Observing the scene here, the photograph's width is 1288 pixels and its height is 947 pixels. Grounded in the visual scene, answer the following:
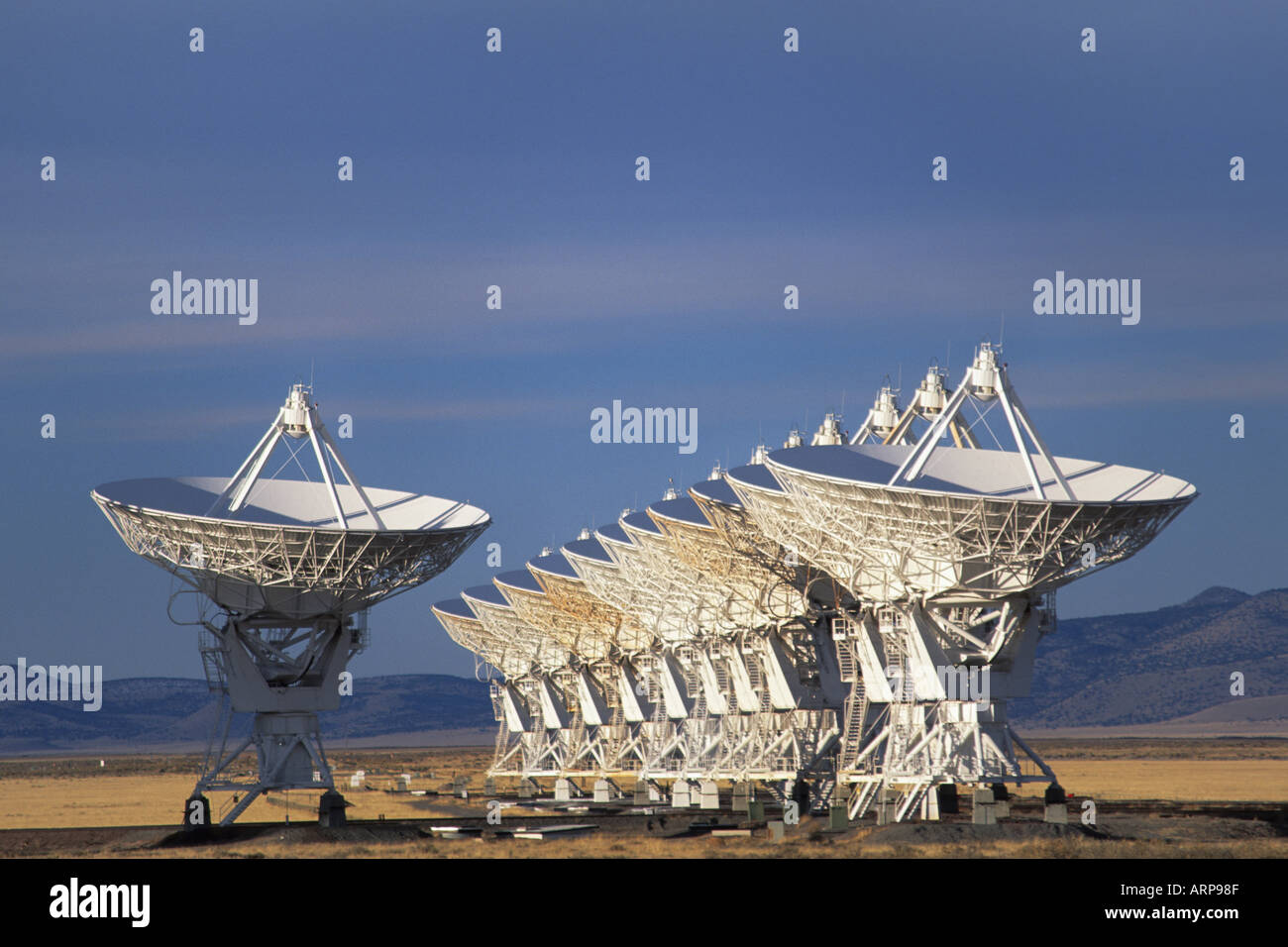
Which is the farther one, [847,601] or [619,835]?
[847,601]

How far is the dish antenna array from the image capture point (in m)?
40.9

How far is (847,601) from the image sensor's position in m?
54.0

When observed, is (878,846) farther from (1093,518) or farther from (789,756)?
(789,756)

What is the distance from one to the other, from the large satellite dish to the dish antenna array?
993 centimetres

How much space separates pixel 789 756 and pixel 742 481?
14083 mm

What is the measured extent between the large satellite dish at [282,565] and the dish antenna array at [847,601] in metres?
9.93

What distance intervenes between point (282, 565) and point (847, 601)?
Answer: 59.6 feet

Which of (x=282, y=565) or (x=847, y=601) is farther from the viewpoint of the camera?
(x=847, y=601)

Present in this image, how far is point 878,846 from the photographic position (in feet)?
119

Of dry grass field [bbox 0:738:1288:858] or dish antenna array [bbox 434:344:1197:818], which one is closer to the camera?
dry grass field [bbox 0:738:1288:858]

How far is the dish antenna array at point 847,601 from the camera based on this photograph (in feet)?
134

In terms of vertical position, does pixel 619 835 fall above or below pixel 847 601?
below

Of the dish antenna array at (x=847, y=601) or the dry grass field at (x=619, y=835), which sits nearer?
the dry grass field at (x=619, y=835)
